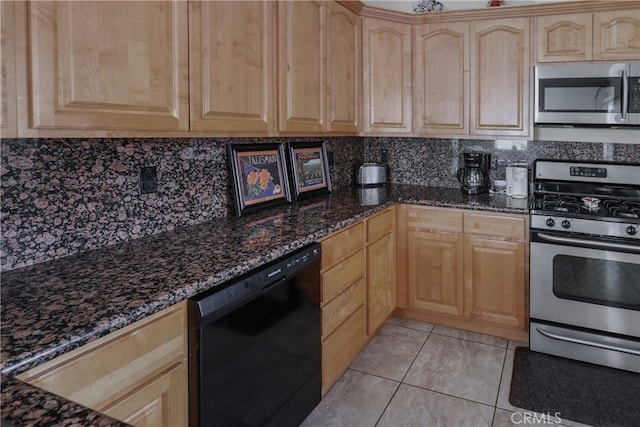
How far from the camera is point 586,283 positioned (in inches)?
100

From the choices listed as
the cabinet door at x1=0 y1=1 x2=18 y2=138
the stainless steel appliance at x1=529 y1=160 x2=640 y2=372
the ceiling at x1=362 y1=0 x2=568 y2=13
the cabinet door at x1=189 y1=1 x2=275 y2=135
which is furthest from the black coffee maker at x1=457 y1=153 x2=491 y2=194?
the cabinet door at x1=0 y1=1 x2=18 y2=138

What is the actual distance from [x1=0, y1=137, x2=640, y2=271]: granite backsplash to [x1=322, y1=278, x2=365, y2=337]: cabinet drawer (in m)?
0.73

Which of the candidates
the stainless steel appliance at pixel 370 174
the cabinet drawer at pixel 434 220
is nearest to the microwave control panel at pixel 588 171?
the cabinet drawer at pixel 434 220

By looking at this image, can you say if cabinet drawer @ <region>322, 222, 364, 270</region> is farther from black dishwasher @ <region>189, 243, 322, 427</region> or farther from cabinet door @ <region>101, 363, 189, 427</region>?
cabinet door @ <region>101, 363, 189, 427</region>

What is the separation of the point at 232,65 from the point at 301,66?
2.02 ft

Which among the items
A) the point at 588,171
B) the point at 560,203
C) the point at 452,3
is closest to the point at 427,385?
the point at 560,203

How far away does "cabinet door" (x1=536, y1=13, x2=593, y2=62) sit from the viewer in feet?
9.14

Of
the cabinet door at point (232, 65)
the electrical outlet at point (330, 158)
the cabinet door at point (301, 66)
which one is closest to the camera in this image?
the cabinet door at point (232, 65)

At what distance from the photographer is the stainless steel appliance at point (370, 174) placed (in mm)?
3525

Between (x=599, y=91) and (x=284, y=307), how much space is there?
2.40 meters

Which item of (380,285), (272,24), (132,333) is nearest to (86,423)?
(132,333)

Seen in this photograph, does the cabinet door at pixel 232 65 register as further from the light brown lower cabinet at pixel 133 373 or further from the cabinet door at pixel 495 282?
the cabinet door at pixel 495 282

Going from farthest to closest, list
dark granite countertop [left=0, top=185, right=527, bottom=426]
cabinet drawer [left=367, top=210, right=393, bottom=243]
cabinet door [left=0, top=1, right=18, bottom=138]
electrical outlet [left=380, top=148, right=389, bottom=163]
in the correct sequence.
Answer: electrical outlet [left=380, top=148, right=389, bottom=163] < cabinet drawer [left=367, top=210, right=393, bottom=243] < cabinet door [left=0, top=1, right=18, bottom=138] < dark granite countertop [left=0, top=185, right=527, bottom=426]

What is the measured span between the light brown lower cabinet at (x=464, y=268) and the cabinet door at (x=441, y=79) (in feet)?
2.24
